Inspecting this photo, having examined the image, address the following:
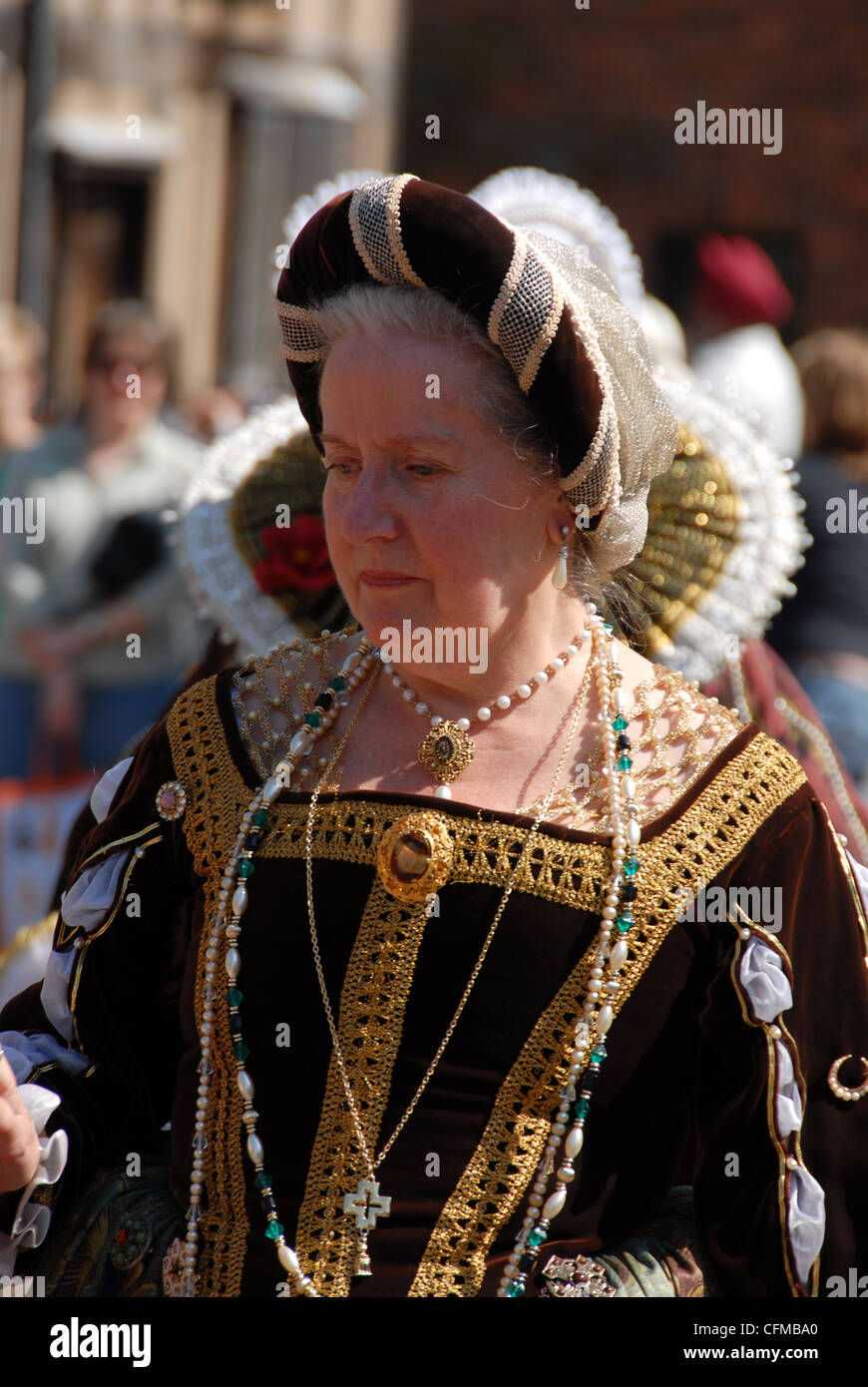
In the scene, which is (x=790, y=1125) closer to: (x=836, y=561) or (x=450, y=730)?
(x=450, y=730)

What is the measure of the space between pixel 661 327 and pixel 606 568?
1850 mm

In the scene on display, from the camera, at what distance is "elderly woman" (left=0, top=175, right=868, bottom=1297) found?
1812mm

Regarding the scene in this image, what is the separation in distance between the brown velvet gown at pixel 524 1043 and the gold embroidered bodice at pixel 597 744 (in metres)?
0.03

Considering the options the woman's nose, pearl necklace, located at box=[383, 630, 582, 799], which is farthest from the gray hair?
pearl necklace, located at box=[383, 630, 582, 799]

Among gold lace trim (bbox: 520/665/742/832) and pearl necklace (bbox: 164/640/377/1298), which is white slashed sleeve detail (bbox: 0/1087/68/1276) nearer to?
pearl necklace (bbox: 164/640/377/1298)

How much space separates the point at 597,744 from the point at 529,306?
1.64ft

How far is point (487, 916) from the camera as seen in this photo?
6.09ft

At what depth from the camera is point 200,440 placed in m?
5.76

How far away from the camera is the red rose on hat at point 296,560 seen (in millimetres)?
2654

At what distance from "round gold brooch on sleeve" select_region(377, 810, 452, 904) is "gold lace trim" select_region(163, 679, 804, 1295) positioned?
1 cm

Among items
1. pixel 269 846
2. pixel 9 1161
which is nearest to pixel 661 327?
pixel 269 846

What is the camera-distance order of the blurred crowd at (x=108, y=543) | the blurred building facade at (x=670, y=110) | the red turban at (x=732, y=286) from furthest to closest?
1. the blurred building facade at (x=670, y=110)
2. the red turban at (x=732, y=286)
3. the blurred crowd at (x=108, y=543)

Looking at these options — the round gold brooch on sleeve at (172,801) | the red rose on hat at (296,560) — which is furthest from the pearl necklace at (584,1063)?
the red rose on hat at (296,560)

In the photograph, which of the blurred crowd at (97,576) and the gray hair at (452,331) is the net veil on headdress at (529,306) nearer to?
the gray hair at (452,331)
